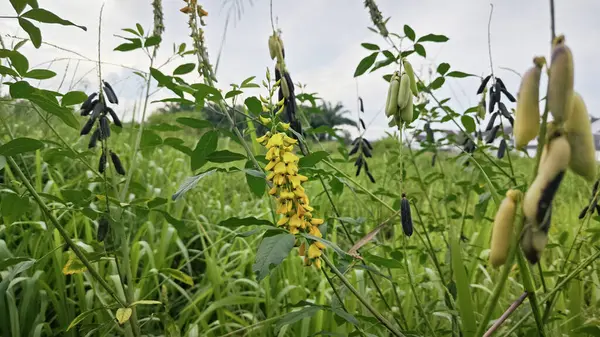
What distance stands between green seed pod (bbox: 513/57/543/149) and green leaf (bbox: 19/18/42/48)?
772 millimetres

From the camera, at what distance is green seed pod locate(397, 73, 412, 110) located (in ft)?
2.34

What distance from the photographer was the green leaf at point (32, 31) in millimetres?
745

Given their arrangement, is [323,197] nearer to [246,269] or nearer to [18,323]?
[246,269]

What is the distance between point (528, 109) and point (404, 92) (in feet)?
1.24

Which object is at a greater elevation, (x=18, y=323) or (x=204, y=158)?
(x=204, y=158)

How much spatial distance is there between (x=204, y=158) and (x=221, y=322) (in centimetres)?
95

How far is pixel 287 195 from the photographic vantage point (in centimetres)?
71

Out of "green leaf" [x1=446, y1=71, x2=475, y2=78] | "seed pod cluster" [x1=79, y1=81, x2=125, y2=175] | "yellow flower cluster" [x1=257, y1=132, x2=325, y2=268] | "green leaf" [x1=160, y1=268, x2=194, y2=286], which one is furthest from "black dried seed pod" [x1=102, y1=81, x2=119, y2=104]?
"green leaf" [x1=446, y1=71, x2=475, y2=78]

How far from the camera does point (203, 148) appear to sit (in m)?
0.90

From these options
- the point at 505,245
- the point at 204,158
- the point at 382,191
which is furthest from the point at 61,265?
the point at 505,245

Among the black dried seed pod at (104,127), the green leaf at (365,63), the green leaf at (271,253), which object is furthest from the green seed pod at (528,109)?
the black dried seed pod at (104,127)

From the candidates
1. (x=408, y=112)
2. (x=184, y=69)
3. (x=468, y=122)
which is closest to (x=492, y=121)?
(x=468, y=122)

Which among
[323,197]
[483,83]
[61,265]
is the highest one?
[483,83]

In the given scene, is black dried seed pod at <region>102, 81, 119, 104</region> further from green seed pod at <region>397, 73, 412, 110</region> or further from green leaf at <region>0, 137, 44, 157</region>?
green seed pod at <region>397, 73, 412, 110</region>
